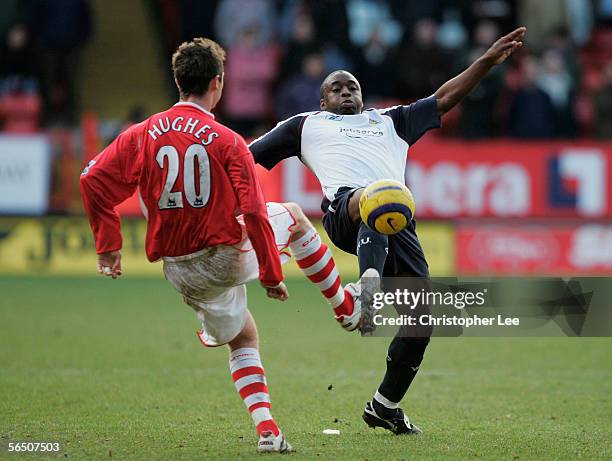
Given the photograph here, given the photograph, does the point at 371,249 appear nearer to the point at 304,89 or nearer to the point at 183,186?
the point at 183,186

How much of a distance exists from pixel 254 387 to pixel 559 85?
492 inches

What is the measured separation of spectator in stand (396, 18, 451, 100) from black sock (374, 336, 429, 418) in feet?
36.2

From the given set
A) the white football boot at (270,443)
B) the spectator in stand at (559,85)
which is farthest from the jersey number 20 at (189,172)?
the spectator in stand at (559,85)

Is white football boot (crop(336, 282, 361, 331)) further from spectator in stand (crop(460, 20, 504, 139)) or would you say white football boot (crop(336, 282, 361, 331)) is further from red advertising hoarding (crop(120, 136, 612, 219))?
spectator in stand (crop(460, 20, 504, 139))

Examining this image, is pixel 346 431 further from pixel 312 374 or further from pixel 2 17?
pixel 2 17

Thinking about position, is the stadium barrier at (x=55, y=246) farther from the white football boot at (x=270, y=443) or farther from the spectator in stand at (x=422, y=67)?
the white football boot at (x=270, y=443)

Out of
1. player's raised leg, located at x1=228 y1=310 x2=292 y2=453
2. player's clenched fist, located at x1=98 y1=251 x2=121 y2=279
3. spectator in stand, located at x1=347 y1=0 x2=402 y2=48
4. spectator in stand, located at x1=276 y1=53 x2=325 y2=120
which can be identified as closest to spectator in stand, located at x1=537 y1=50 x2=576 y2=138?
spectator in stand, located at x1=347 y1=0 x2=402 y2=48

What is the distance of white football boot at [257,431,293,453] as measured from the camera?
21.5 feet

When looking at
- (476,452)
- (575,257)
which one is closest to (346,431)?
(476,452)

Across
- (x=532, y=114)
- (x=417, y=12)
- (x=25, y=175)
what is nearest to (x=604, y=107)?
(x=532, y=114)

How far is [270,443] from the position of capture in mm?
6551

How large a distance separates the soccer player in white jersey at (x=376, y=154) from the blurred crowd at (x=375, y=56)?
941 centimetres

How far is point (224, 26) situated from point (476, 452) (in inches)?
521

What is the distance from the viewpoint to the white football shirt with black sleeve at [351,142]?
726 centimetres
